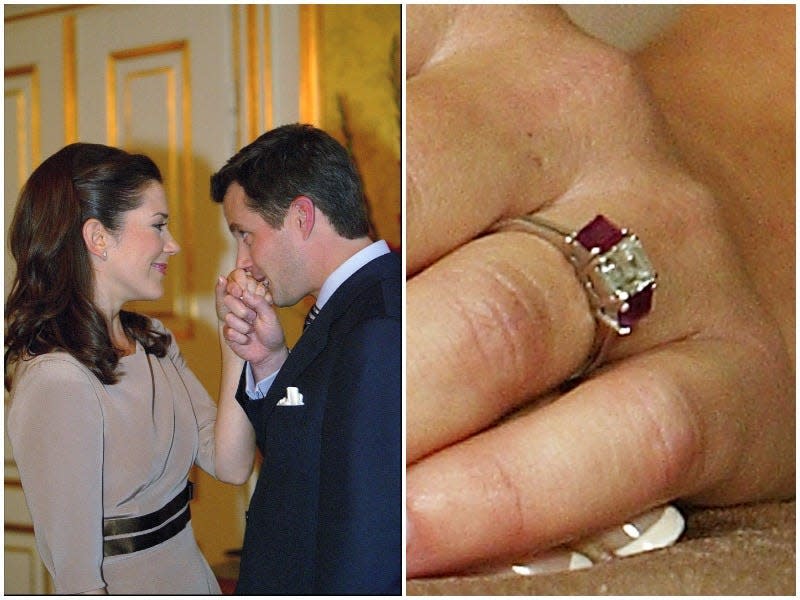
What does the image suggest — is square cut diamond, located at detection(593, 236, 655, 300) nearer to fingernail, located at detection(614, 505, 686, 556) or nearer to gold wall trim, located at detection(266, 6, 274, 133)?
fingernail, located at detection(614, 505, 686, 556)

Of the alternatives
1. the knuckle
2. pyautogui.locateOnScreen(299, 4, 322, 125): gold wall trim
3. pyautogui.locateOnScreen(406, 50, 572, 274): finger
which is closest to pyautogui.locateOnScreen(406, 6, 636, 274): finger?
pyautogui.locateOnScreen(406, 50, 572, 274): finger

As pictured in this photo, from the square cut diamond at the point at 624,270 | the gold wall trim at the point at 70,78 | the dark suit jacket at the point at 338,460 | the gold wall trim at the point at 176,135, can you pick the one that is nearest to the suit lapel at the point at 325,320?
the dark suit jacket at the point at 338,460

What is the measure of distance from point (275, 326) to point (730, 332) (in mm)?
464

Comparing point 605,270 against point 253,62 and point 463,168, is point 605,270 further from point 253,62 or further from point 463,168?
point 253,62

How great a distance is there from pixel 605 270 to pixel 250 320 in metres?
0.36

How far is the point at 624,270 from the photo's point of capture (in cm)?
90

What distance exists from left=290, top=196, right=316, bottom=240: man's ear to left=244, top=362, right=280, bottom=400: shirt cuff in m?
0.15

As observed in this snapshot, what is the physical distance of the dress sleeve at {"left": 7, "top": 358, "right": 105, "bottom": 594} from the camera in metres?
0.86

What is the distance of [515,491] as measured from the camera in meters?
0.87

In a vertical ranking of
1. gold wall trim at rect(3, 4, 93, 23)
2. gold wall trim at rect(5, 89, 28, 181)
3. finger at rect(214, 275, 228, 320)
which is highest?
gold wall trim at rect(3, 4, 93, 23)

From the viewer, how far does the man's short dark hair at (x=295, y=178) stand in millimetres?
916

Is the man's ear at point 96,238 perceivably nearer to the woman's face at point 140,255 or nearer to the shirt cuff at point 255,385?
the woman's face at point 140,255

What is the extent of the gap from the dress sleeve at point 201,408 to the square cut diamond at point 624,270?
16.2 inches

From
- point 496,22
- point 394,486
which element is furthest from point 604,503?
point 496,22
